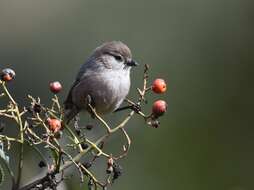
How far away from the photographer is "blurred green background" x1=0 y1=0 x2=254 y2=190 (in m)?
4.23

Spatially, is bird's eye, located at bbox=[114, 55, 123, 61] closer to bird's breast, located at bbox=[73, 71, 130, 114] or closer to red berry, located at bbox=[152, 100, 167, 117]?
bird's breast, located at bbox=[73, 71, 130, 114]

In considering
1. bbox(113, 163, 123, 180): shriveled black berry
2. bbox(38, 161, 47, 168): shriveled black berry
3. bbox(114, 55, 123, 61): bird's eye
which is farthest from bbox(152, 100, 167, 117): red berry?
bbox(114, 55, 123, 61): bird's eye

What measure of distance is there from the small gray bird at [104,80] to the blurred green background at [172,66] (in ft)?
0.91

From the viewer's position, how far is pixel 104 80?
19.1ft

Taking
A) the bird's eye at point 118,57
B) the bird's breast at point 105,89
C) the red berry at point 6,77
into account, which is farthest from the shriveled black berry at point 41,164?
the bird's eye at point 118,57

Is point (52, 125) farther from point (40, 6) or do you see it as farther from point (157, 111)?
point (40, 6)

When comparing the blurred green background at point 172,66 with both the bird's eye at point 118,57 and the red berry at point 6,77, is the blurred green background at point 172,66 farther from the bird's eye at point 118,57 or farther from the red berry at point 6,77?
the bird's eye at point 118,57

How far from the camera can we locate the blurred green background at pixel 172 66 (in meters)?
4.23

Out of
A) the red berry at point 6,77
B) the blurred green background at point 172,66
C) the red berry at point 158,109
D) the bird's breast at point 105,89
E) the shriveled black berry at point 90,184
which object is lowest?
the blurred green background at point 172,66

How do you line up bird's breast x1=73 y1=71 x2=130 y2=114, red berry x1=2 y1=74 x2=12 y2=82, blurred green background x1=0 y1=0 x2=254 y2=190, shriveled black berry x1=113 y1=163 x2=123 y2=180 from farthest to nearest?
1. bird's breast x1=73 y1=71 x2=130 y2=114
2. blurred green background x1=0 y1=0 x2=254 y2=190
3. red berry x1=2 y1=74 x2=12 y2=82
4. shriveled black berry x1=113 y1=163 x2=123 y2=180

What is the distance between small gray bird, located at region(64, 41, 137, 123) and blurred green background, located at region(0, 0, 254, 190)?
278 mm

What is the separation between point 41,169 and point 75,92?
7.35ft

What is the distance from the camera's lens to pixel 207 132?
4.55 m

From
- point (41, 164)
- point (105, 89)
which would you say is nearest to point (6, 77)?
point (41, 164)
